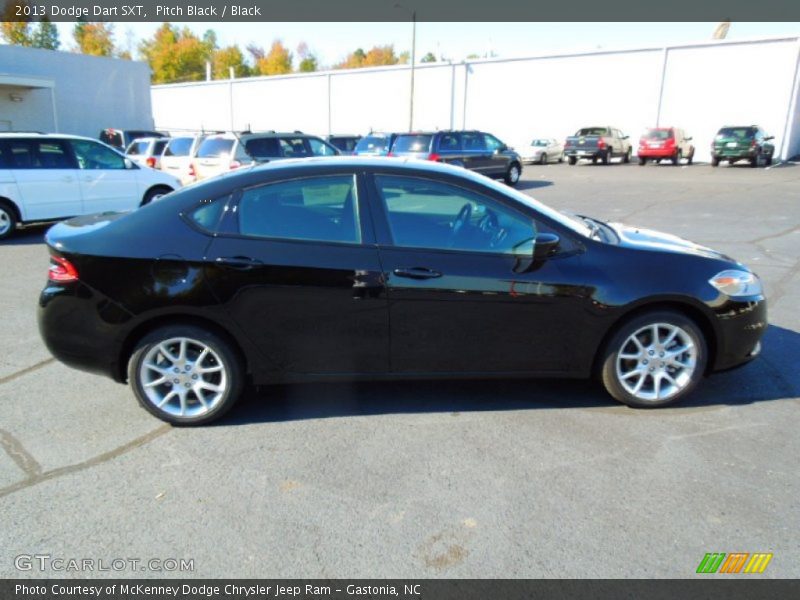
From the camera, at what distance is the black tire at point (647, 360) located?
363cm

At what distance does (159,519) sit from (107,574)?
1.15 feet

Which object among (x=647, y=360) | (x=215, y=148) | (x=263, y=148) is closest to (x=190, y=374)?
(x=647, y=360)

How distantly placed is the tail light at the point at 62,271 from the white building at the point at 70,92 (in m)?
23.0

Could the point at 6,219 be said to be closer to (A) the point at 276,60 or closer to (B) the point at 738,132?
(B) the point at 738,132

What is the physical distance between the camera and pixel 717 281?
3654mm

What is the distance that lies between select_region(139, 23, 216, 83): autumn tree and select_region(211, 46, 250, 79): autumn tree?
270cm

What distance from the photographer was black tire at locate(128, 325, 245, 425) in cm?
350

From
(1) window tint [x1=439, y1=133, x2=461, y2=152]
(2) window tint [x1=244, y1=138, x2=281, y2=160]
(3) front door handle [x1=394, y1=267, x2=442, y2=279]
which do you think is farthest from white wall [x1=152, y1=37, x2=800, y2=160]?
(3) front door handle [x1=394, y1=267, x2=442, y2=279]

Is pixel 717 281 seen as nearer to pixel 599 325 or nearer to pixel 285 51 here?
pixel 599 325

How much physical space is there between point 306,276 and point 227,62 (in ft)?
300

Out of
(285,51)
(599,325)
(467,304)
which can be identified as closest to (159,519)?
(467,304)

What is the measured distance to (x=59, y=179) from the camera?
989cm
